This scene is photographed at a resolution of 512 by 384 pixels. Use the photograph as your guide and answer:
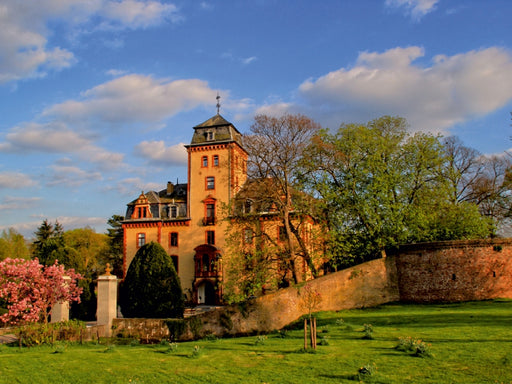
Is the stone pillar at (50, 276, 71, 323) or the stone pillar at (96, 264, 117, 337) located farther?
the stone pillar at (96, 264, 117, 337)

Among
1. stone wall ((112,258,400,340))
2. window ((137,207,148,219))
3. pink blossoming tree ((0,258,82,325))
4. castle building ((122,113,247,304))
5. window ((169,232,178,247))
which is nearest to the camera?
pink blossoming tree ((0,258,82,325))

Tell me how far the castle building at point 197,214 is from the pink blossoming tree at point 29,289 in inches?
928

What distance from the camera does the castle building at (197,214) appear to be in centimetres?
4162

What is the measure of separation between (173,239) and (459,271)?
28.3 meters

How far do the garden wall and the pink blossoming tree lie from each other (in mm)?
3905

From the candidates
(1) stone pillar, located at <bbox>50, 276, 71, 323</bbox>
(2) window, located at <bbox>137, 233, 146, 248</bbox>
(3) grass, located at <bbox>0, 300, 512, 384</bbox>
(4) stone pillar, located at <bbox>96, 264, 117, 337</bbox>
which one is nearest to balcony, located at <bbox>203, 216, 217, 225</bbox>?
(2) window, located at <bbox>137, 233, 146, 248</bbox>

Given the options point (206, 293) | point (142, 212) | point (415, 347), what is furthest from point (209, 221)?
point (415, 347)

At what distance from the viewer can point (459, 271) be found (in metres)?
21.5

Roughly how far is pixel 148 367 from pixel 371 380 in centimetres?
571

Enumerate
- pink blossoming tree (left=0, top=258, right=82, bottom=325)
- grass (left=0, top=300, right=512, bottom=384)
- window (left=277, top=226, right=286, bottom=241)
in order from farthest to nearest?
window (left=277, top=226, right=286, bottom=241) < pink blossoming tree (left=0, top=258, right=82, bottom=325) < grass (left=0, top=300, right=512, bottom=384)

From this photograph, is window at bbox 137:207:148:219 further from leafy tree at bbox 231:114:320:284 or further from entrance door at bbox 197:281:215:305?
leafy tree at bbox 231:114:320:284

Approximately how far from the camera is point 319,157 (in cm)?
2605

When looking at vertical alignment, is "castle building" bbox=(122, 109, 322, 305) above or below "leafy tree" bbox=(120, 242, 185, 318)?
above

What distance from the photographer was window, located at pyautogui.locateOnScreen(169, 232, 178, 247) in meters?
43.0
